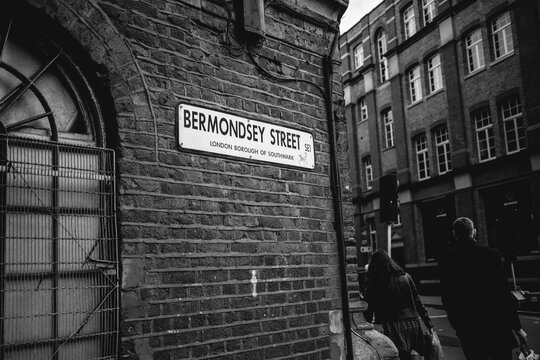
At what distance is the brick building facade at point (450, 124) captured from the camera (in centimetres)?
1619

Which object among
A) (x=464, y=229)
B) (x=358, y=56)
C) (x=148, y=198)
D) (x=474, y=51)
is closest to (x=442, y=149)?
(x=474, y=51)

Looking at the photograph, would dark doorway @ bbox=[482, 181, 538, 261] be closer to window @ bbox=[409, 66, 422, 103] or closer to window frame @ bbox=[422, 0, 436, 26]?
window @ bbox=[409, 66, 422, 103]

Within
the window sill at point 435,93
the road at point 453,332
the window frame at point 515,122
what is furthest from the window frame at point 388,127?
the road at point 453,332

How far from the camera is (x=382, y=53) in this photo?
25.3 m

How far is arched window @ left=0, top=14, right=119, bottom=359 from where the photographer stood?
2.54m

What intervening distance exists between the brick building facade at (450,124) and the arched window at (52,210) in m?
11.5

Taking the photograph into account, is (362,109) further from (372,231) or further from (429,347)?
(429,347)

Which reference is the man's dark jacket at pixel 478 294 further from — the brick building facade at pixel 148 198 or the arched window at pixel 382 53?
the arched window at pixel 382 53

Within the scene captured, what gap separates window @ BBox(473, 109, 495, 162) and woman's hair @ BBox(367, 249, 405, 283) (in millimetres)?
14296

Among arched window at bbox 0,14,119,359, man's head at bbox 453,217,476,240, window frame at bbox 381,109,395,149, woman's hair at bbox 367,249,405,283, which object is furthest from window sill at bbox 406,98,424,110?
arched window at bbox 0,14,119,359

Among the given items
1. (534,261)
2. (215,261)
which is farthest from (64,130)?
(534,261)

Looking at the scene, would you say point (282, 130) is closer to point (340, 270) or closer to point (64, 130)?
point (340, 270)

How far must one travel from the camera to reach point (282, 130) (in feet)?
13.1

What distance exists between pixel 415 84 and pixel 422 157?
11.8 feet
